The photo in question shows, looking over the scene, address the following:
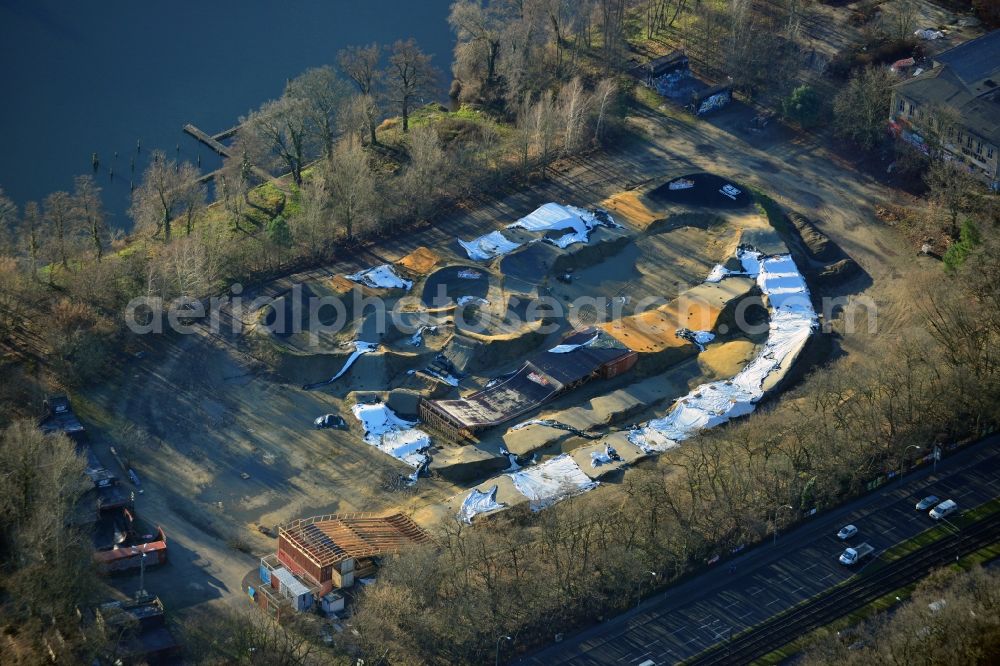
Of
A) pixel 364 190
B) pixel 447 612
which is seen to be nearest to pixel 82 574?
pixel 447 612

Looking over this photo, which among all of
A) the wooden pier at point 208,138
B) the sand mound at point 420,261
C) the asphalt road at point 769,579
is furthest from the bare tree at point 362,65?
the asphalt road at point 769,579

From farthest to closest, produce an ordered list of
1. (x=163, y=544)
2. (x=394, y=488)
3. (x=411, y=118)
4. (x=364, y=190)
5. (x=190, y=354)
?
(x=411, y=118) → (x=364, y=190) → (x=190, y=354) → (x=394, y=488) → (x=163, y=544)

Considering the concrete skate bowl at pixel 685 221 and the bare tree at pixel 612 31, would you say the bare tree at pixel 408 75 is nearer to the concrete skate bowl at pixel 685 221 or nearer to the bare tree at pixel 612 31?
the bare tree at pixel 612 31

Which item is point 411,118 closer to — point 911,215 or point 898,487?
point 911,215

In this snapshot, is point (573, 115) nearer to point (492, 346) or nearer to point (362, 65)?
point (362, 65)

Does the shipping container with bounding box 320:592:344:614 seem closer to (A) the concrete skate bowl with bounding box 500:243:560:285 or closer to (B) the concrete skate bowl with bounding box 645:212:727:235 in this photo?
(A) the concrete skate bowl with bounding box 500:243:560:285

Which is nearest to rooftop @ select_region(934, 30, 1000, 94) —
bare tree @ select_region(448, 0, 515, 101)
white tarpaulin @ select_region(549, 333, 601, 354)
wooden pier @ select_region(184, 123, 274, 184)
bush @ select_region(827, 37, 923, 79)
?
bush @ select_region(827, 37, 923, 79)

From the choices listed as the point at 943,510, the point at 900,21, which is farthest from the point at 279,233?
the point at 900,21
